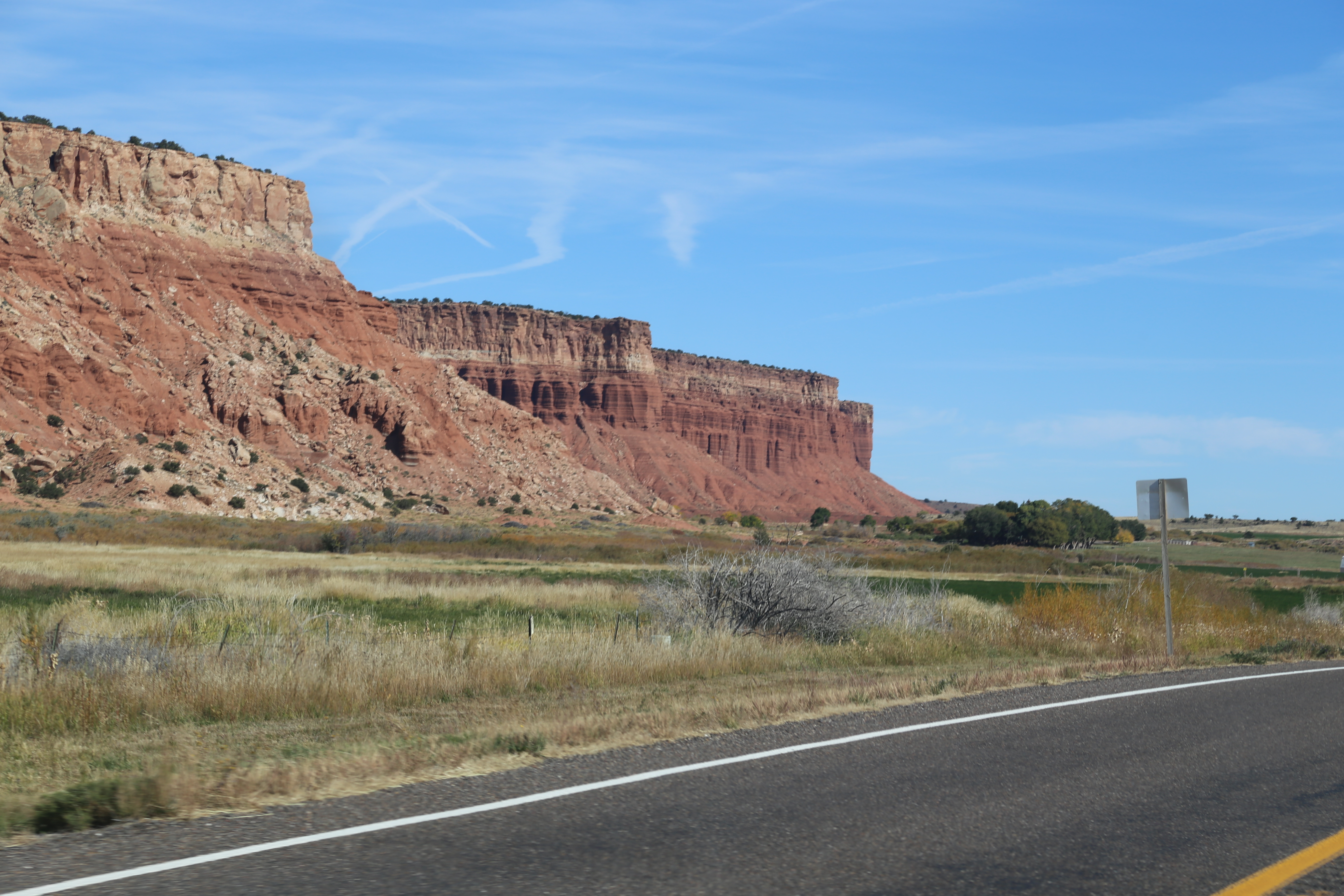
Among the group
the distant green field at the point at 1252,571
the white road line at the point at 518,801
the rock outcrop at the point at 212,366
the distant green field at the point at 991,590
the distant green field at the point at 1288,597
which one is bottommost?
the distant green field at the point at 1288,597

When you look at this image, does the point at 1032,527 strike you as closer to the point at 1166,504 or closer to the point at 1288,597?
the point at 1288,597

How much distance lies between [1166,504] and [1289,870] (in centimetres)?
1181

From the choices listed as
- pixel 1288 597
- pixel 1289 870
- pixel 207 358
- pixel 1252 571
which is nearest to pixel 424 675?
pixel 1289 870

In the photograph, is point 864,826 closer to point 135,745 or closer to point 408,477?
point 135,745

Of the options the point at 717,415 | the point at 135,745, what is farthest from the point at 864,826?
the point at 717,415

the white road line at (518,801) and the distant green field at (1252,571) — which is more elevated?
the distant green field at (1252,571)

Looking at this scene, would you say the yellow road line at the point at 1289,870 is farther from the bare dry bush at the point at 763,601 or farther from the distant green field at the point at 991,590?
the distant green field at the point at 991,590

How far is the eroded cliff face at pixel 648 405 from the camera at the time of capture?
454 ft

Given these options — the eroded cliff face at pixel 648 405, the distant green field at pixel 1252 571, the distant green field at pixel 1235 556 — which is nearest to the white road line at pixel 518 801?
the distant green field at pixel 1252 571

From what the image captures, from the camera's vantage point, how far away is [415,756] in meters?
8.20

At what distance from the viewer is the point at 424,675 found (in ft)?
40.9

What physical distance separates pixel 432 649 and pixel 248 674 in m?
2.87

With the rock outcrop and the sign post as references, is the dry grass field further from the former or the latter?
the rock outcrop

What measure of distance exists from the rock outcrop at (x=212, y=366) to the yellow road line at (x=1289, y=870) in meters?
63.7
